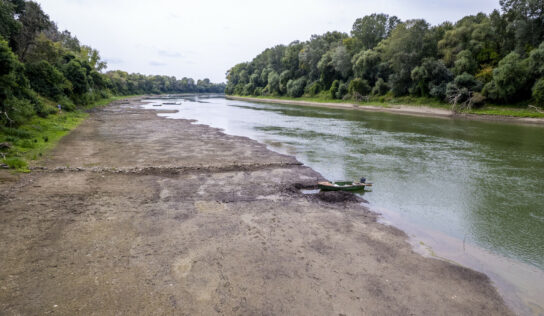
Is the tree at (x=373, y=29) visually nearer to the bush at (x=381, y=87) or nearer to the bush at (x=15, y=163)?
the bush at (x=381, y=87)

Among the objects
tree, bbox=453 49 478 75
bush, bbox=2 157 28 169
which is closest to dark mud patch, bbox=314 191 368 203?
bush, bbox=2 157 28 169

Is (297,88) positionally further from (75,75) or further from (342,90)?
(75,75)

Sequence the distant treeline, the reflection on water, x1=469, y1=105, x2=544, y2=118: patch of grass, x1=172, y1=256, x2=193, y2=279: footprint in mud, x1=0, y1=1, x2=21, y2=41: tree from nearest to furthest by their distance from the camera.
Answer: x1=172, y1=256, x2=193, y2=279: footprint in mud, the reflection on water, the distant treeline, x1=0, y1=1, x2=21, y2=41: tree, x1=469, y1=105, x2=544, y2=118: patch of grass

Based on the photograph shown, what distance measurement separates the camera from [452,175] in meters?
19.0

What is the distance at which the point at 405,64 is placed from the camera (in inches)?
2702

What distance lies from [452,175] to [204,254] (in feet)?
55.1

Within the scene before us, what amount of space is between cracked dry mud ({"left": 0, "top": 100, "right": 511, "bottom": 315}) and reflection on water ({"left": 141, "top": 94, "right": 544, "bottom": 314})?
2.72m

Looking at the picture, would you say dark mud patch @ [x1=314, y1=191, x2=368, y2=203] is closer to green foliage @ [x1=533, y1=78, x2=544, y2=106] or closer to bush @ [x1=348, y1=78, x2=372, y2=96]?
green foliage @ [x1=533, y1=78, x2=544, y2=106]

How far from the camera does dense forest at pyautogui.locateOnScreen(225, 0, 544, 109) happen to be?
162 feet

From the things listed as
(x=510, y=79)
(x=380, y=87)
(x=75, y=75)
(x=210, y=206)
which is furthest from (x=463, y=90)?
(x=75, y=75)

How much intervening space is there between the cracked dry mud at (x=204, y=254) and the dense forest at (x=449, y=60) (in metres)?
51.0

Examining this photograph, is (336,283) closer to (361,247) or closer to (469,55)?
(361,247)

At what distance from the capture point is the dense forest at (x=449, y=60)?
162 feet

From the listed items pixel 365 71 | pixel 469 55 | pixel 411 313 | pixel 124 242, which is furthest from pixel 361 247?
pixel 365 71
